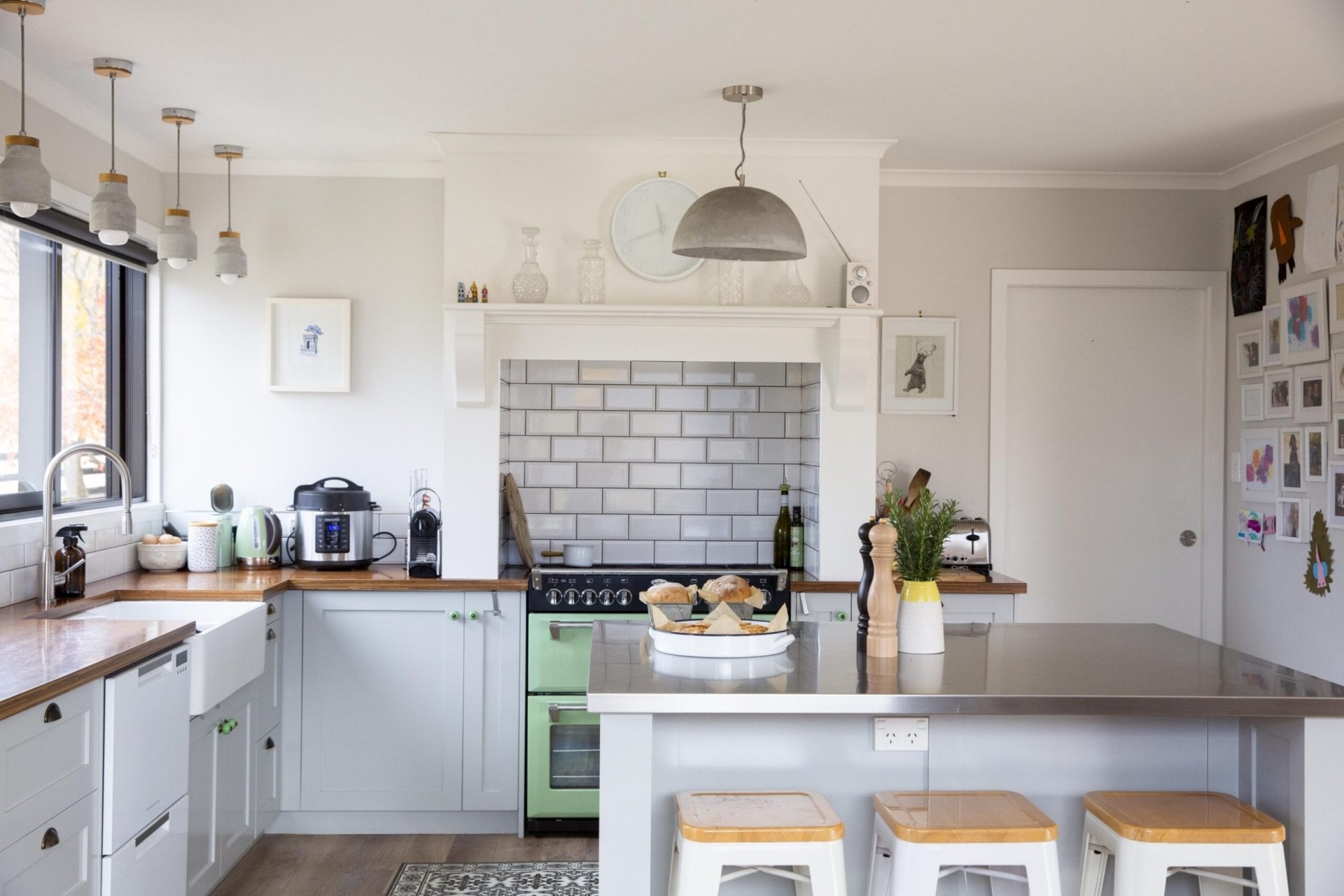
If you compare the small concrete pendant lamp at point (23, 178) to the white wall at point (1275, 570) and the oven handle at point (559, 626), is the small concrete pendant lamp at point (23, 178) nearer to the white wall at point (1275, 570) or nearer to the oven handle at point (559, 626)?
the oven handle at point (559, 626)

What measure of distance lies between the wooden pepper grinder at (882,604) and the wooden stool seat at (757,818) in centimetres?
38

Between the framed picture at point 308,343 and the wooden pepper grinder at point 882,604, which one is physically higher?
the framed picture at point 308,343

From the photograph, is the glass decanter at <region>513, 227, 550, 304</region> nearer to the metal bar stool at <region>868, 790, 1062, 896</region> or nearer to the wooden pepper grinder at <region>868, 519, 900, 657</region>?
the wooden pepper grinder at <region>868, 519, 900, 657</region>

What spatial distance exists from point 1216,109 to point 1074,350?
3.86 feet

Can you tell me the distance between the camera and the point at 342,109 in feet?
12.4

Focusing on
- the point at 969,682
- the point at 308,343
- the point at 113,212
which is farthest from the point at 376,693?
the point at 969,682

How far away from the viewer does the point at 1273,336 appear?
165 inches

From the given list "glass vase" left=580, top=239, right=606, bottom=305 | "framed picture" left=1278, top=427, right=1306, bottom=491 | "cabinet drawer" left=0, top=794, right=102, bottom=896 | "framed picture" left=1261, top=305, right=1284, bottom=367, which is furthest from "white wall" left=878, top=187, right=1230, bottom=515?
"cabinet drawer" left=0, top=794, right=102, bottom=896

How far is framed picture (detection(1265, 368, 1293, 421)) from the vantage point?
13.4ft

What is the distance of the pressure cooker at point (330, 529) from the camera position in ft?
13.8

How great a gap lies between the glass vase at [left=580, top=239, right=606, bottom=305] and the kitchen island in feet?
5.63

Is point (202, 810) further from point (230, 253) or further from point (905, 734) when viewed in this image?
point (905, 734)

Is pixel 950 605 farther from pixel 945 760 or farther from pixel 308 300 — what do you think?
pixel 308 300

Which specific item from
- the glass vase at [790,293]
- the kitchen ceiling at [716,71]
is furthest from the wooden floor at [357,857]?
the kitchen ceiling at [716,71]
